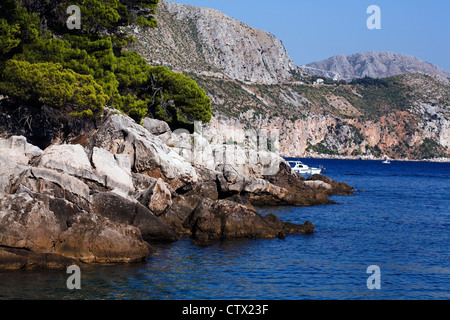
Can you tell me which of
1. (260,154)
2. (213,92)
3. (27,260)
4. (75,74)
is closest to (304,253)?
(27,260)

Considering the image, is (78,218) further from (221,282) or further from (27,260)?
(221,282)

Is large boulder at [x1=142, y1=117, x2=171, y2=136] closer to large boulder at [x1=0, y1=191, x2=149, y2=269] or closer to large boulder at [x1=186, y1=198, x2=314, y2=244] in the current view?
large boulder at [x1=186, y1=198, x2=314, y2=244]

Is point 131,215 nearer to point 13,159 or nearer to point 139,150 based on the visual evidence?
point 13,159

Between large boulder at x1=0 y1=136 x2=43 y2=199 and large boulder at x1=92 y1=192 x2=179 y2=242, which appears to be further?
large boulder at x1=92 y1=192 x2=179 y2=242

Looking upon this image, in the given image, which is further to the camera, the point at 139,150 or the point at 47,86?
the point at 139,150

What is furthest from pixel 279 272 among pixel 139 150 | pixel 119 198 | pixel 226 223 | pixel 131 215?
pixel 139 150

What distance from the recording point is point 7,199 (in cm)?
2356

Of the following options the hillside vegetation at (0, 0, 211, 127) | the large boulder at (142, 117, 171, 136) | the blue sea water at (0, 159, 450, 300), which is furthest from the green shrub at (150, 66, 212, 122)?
the blue sea water at (0, 159, 450, 300)

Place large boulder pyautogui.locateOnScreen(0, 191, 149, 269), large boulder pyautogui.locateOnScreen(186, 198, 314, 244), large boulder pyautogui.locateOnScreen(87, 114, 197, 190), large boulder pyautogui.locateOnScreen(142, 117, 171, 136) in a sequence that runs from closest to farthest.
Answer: large boulder pyautogui.locateOnScreen(0, 191, 149, 269) → large boulder pyautogui.locateOnScreen(186, 198, 314, 244) → large boulder pyautogui.locateOnScreen(87, 114, 197, 190) → large boulder pyautogui.locateOnScreen(142, 117, 171, 136)

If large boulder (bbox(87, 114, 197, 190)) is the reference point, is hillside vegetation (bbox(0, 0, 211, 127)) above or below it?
above

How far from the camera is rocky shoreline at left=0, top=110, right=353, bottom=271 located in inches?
910

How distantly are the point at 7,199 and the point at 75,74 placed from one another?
17.8 metres

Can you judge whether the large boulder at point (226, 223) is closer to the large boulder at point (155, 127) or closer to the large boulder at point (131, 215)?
the large boulder at point (131, 215)

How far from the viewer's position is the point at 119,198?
28125 millimetres
